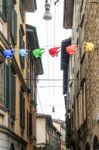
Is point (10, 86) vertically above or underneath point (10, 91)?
above

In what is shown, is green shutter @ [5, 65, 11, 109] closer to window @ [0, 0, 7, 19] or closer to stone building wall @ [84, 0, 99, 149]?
window @ [0, 0, 7, 19]

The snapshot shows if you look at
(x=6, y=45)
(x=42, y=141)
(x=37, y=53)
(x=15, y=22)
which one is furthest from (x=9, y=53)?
(x=42, y=141)

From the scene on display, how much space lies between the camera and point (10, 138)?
19.1 metres

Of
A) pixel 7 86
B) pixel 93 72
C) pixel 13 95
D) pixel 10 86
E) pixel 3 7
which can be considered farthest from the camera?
pixel 13 95

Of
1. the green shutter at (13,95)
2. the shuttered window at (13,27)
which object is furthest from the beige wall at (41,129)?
the green shutter at (13,95)

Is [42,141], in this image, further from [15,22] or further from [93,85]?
[93,85]

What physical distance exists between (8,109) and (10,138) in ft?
3.53

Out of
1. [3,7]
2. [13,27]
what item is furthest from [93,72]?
[13,27]

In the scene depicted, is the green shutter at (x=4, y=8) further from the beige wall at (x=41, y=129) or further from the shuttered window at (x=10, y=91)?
the beige wall at (x=41, y=129)

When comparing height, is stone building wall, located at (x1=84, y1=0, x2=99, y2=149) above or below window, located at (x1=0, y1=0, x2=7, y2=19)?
below

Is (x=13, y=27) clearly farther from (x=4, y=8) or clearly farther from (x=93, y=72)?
(x=93, y=72)

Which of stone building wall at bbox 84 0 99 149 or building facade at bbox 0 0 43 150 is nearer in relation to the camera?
stone building wall at bbox 84 0 99 149

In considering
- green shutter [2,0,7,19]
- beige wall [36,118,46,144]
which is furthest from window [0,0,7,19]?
beige wall [36,118,46,144]

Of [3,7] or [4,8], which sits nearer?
[3,7]
